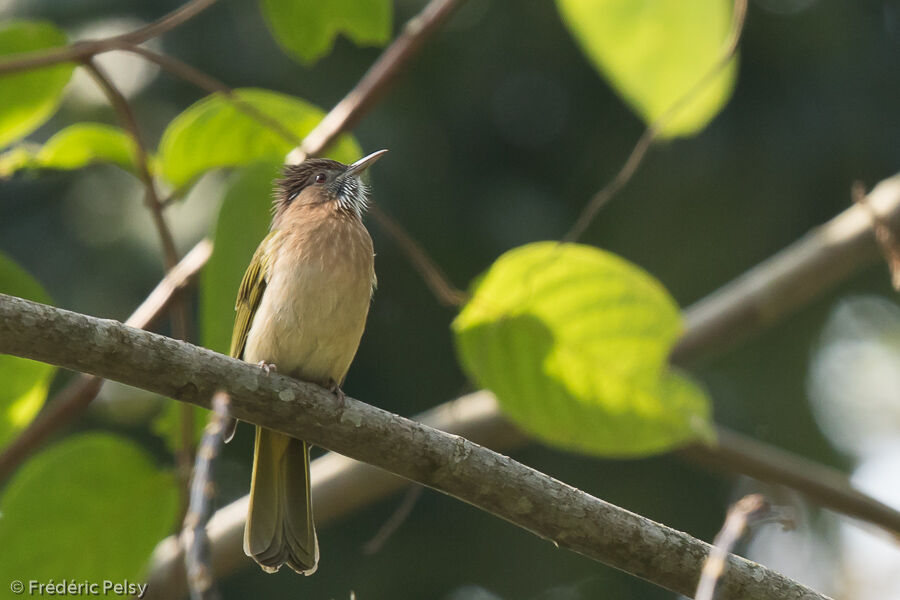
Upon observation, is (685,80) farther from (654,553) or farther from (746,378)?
(746,378)

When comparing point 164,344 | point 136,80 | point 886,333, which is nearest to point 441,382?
point 136,80

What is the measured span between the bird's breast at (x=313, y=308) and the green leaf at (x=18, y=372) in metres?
0.71

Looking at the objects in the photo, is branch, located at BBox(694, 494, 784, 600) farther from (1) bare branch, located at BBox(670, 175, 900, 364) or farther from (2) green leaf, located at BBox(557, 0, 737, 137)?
(1) bare branch, located at BBox(670, 175, 900, 364)

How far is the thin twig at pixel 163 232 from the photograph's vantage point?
3506 mm

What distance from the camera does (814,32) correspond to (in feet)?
24.3

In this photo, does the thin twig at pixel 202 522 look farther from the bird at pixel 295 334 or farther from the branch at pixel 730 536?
the bird at pixel 295 334

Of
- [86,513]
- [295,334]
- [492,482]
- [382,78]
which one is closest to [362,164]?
[382,78]

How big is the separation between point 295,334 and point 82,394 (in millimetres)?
743

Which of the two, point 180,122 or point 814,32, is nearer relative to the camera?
point 180,122

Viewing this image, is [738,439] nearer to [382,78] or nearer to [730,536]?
[382,78]

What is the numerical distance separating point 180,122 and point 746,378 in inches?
190

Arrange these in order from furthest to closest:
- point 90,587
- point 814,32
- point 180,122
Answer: point 814,32 → point 180,122 → point 90,587

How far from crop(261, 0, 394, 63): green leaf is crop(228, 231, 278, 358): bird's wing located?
72cm

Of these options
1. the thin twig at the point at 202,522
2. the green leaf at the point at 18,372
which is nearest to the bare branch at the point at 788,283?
the green leaf at the point at 18,372
